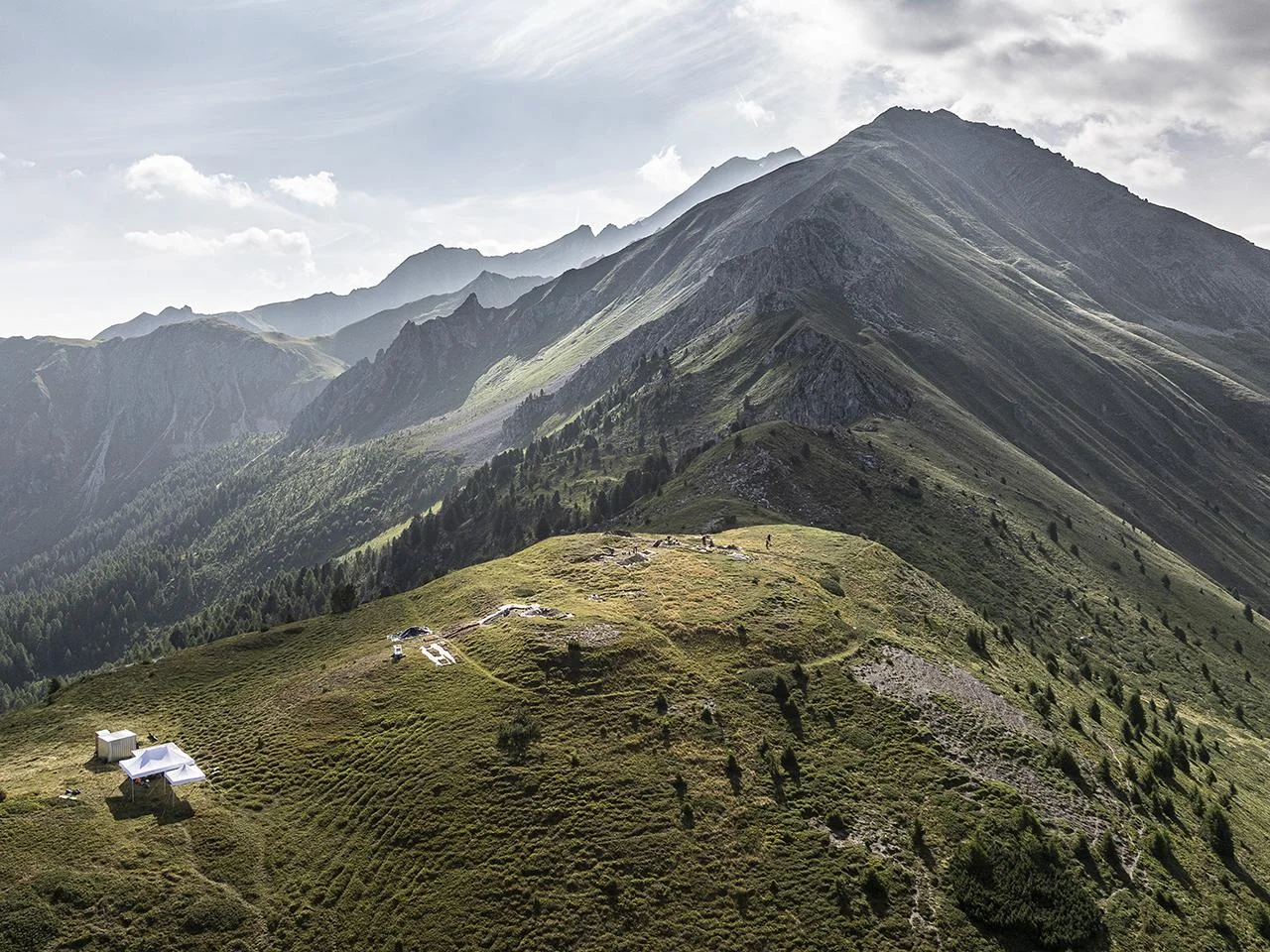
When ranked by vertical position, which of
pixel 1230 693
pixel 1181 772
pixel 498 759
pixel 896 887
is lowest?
pixel 1230 693

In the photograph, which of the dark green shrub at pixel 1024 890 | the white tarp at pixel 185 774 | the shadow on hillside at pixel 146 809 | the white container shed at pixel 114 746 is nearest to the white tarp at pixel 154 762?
the white tarp at pixel 185 774

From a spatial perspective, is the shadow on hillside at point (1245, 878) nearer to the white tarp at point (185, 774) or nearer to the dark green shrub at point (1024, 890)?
the dark green shrub at point (1024, 890)

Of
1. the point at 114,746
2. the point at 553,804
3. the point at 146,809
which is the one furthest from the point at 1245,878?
the point at 114,746

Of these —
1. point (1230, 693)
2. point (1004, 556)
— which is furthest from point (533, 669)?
point (1230, 693)

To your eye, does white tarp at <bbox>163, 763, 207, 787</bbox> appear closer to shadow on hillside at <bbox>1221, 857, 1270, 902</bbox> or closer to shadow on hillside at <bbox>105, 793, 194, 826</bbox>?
shadow on hillside at <bbox>105, 793, 194, 826</bbox>

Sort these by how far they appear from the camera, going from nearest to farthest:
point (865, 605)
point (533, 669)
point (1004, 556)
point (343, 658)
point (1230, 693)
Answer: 1. point (533, 669)
2. point (343, 658)
3. point (865, 605)
4. point (1230, 693)
5. point (1004, 556)

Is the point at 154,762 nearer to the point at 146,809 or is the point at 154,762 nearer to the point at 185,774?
the point at 185,774

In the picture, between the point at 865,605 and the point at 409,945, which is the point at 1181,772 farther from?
the point at 409,945
